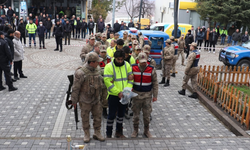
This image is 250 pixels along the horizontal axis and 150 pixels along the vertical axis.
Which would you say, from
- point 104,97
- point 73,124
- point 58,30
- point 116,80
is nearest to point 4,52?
point 73,124

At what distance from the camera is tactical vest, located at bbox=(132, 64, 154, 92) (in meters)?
5.37

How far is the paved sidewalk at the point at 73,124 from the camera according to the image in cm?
505

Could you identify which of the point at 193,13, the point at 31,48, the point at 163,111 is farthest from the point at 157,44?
the point at 193,13

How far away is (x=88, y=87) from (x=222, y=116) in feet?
13.2

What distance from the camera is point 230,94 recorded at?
704 cm

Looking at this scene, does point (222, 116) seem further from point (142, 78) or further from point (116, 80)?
point (116, 80)

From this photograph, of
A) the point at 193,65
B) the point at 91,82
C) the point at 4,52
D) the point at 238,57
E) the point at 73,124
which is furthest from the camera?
the point at 238,57

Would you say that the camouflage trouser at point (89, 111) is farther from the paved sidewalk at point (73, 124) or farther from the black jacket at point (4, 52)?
the black jacket at point (4, 52)

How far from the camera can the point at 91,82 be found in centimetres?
486

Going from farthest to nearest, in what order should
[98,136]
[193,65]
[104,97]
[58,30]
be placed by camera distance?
1. [58,30]
2. [193,65]
3. [104,97]
4. [98,136]

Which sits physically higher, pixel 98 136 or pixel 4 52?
pixel 4 52

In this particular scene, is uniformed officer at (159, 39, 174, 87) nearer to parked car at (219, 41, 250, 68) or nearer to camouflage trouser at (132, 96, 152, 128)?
camouflage trouser at (132, 96, 152, 128)

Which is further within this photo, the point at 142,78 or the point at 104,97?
the point at 104,97

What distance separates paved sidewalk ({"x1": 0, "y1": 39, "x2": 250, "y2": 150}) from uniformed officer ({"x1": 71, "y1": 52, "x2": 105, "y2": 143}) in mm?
626
